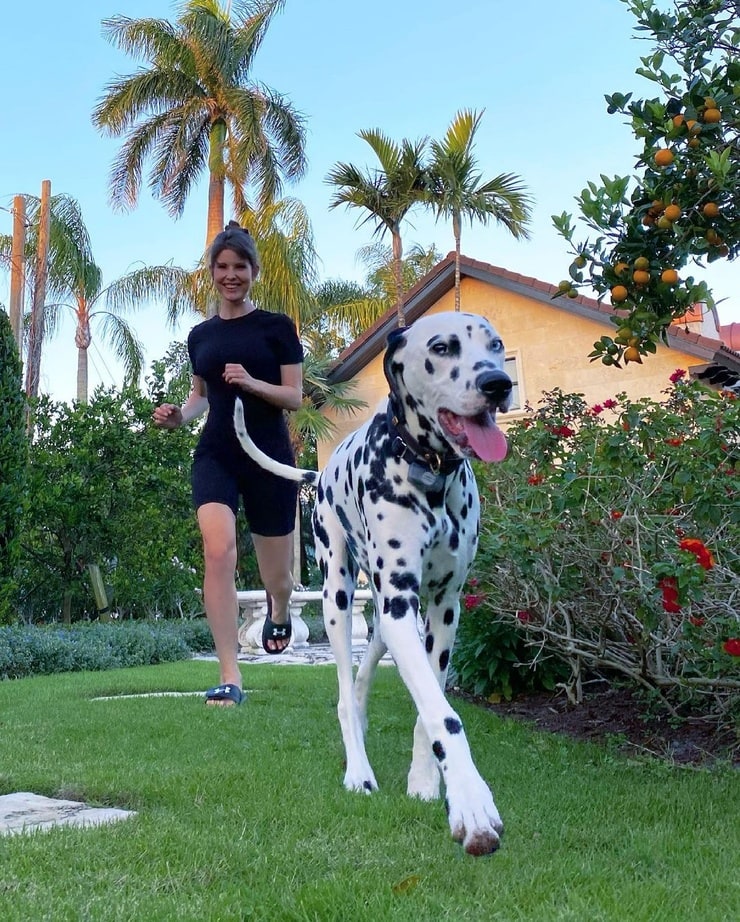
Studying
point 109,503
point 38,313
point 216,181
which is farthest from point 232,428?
point 38,313

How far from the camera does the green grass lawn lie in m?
2.16

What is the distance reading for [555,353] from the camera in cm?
1938

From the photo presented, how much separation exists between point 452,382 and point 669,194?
3.24ft

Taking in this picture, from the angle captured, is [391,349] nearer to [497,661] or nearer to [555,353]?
[497,661]

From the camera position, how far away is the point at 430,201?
21375 mm

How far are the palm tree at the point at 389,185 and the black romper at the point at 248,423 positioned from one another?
16.5 metres

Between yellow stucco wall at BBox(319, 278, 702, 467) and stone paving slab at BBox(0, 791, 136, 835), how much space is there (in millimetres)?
15038

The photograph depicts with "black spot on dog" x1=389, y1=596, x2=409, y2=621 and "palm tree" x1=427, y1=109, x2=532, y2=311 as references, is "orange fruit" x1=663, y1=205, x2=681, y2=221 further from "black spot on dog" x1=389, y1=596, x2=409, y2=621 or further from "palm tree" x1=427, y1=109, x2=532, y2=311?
"palm tree" x1=427, y1=109, x2=532, y2=311

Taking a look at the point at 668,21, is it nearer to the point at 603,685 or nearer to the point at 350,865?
the point at 350,865

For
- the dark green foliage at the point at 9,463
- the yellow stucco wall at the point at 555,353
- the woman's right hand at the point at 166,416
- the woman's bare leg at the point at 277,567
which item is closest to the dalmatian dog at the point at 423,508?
the woman's right hand at the point at 166,416

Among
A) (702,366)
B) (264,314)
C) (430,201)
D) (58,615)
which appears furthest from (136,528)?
(430,201)

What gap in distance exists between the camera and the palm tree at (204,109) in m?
22.4

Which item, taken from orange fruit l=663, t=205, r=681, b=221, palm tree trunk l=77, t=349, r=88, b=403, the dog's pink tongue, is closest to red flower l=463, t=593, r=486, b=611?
the dog's pink tongue

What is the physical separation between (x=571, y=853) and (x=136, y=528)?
11058mm
